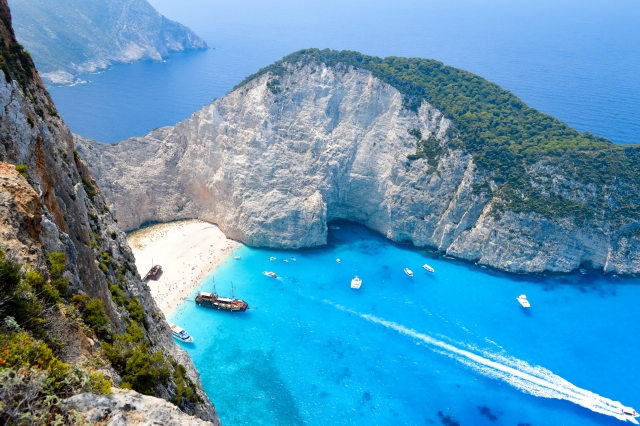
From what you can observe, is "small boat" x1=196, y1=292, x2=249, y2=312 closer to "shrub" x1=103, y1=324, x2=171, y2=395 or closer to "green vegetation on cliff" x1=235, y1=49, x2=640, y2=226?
"green vegetation on cliff" x1=235, y1=49, x2=640, y2=226

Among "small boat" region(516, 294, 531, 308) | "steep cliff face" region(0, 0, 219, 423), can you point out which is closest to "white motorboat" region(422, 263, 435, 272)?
"small boat" region(516, 294, 531, 308)

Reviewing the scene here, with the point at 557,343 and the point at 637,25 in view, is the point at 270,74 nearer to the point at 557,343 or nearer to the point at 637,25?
the point at 557,343

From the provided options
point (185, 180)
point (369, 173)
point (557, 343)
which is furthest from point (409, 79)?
point (557, 343)

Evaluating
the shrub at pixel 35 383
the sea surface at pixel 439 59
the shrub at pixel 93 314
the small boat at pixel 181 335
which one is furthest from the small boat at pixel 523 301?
the shrub at pixel 35 383

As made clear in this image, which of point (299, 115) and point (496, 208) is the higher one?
point (299, 115)

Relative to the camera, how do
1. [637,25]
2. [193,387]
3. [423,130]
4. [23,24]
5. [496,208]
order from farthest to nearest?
[637,25] < [23,24] < [423,130] < [496,208] < [193,387]

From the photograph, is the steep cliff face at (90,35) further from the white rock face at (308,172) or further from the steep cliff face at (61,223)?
the steep cliff face at (61,223)
